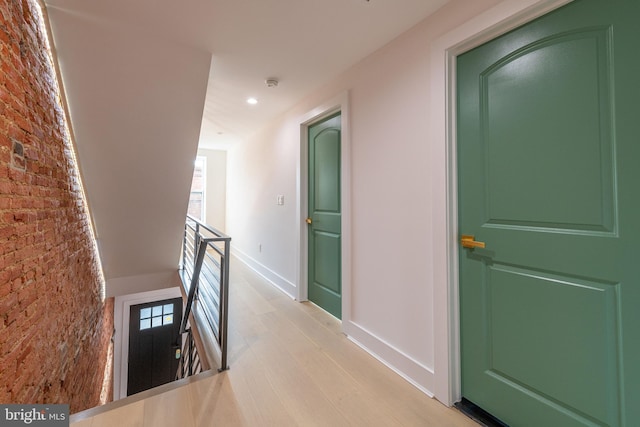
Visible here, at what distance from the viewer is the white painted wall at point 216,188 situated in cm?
604

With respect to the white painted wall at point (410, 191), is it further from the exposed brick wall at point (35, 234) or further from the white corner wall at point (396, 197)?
the exposed brick wall at point (35, 234)

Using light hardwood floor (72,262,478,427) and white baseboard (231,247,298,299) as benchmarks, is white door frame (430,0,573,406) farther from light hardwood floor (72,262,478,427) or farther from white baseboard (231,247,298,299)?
white baseboard (231,247,298,299)

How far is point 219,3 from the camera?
1507mm

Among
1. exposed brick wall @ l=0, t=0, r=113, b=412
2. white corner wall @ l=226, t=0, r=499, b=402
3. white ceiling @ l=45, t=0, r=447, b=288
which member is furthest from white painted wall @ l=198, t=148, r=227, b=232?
white corner wall @ l=226, t=0, r=499, b=402

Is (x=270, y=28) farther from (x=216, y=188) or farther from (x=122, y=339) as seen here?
(x=122, y=339)

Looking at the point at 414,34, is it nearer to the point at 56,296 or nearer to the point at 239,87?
the point at 239,87

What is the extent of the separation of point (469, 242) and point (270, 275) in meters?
2.76

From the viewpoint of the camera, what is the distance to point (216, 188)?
6133 mm

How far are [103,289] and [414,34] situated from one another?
432 cm

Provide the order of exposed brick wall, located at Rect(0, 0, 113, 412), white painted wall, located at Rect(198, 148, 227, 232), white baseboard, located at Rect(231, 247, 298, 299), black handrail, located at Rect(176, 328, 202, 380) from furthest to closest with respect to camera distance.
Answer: white painted wall, located at Rect(198, 148, 227, 232) → white baseboard, located at Rect(231, 247, 298, 299) → black handrail, located at Rect(176, 328, 202, 380) → exposed brick wall, located at Rect(0, 0, 113, 412)

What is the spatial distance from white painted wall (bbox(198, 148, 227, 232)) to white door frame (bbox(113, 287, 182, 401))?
1.92m

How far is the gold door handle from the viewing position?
1386 millimetres

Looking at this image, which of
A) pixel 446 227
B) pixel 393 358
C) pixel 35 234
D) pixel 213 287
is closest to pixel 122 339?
pixel 213 287

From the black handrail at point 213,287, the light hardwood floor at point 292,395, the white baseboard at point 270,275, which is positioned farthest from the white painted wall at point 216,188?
the light hardwood floor at point 292,395
